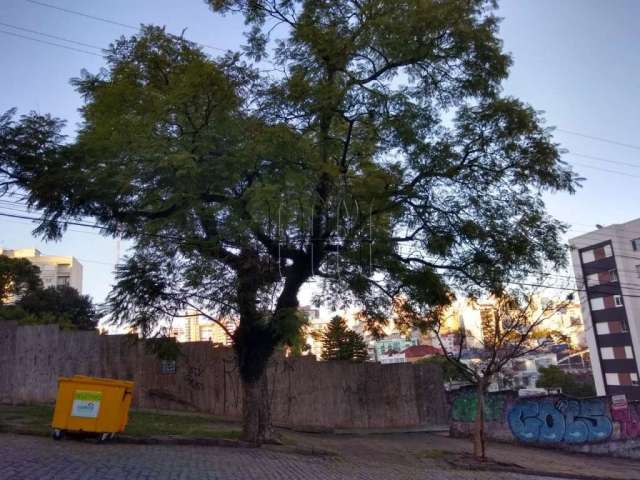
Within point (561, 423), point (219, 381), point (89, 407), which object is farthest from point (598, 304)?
point (89, 407)

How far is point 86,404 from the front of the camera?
10.1 meters

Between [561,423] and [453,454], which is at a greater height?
[561,423]

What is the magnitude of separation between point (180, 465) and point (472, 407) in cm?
1169

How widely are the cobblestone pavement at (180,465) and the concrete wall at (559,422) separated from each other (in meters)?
6.38

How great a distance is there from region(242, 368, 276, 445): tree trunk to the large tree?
0.03 m

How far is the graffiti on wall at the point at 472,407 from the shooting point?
1761cm

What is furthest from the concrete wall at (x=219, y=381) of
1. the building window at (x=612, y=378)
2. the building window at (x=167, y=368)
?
the building window at (x=612, y=378)

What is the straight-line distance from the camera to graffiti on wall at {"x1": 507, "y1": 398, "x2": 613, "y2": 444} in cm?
1719

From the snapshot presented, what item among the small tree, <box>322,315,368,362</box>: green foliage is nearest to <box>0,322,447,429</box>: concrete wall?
the small tree

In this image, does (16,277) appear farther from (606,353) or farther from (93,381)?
(606,353)

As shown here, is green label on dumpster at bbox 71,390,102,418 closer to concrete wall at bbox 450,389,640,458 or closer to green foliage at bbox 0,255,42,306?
concrete wall at bbox 450,389,640,458

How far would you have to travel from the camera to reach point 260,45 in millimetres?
11828

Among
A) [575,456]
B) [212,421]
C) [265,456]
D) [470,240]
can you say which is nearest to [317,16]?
[470,240]

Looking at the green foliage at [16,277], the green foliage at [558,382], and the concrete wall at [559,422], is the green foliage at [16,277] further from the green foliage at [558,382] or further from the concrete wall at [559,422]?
the green foliage at [558,382]
